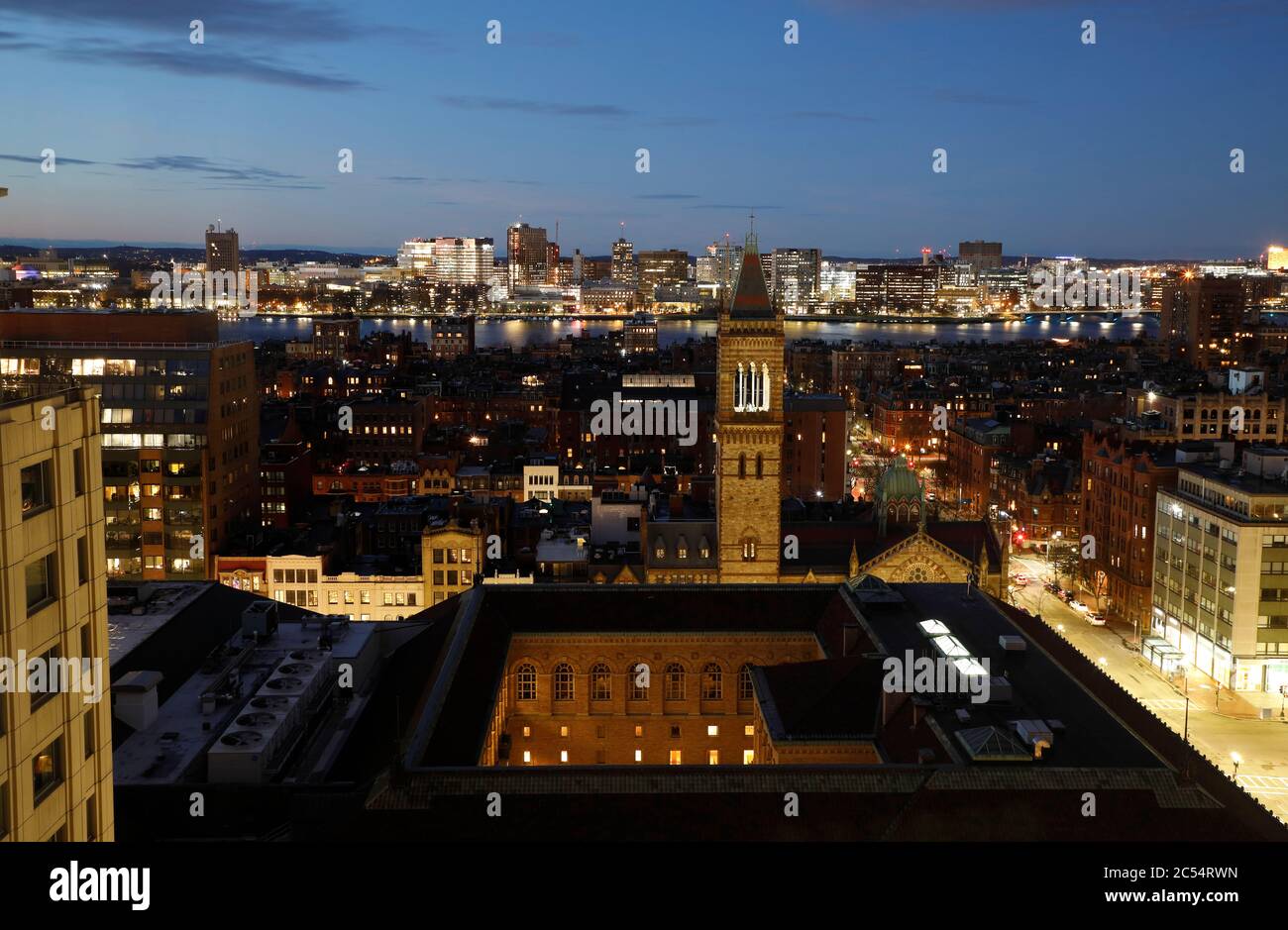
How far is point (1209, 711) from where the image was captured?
53812 millimetres

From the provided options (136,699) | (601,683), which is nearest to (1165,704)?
(601,683)

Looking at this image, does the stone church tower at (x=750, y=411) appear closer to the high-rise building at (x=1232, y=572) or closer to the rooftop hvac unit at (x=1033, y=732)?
the high-rise building at (x=1232, y=572)

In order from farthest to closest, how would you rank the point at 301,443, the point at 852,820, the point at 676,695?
the point at 301,443 → the point at 676,695 → the point at 852,820

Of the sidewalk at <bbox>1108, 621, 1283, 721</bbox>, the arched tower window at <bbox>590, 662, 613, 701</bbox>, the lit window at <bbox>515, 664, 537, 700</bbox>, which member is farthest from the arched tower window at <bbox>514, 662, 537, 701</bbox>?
the sidewalk at <bbox>1108, 621, 1283, 721</bbox>

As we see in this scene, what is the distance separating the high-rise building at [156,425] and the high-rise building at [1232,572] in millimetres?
55349

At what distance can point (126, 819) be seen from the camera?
28.0 meters

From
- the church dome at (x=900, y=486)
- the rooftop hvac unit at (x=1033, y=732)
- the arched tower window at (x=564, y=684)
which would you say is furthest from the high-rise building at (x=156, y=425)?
the rooftop hvac unit at (x=1033, y=732)

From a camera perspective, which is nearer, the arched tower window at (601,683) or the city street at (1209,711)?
the city street at (1209,711)

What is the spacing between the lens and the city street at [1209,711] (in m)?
46.5

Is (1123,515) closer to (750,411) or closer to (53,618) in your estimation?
(750,411)

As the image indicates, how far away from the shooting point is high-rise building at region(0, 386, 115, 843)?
12.2 meters

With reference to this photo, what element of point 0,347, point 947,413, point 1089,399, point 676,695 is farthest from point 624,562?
point 1089,399

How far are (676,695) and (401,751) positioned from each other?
21.1 meters

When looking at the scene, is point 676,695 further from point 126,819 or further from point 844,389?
point 844,389
